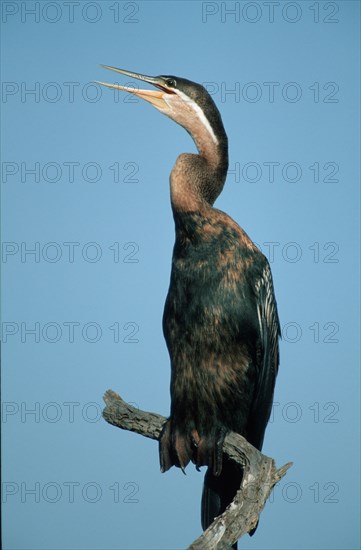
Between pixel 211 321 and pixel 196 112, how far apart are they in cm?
112

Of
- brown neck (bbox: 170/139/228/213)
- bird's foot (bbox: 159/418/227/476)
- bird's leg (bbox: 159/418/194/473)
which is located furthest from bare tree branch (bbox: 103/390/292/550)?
brown neck (bbox: 170/139/228/213)

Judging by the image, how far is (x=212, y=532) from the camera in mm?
3574

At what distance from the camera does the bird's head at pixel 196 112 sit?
14.1ft

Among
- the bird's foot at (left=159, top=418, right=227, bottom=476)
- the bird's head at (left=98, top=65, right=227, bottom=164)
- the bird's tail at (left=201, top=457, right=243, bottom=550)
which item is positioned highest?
the bird's head at (left=98, top=65, right=227, bottom=164)

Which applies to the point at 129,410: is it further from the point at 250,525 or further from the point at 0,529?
the point at 0,529

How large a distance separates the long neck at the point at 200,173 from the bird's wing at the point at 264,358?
49 cm

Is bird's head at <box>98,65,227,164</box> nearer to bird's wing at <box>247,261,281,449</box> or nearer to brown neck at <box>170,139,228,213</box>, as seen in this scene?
brown neck at <box>170,139,228,213</box>

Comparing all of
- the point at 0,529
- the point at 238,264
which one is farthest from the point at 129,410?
the point at 0,529

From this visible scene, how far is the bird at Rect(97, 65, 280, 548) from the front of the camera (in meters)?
4.05

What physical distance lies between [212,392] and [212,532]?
0.73 m

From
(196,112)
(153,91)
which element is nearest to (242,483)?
(196,112)

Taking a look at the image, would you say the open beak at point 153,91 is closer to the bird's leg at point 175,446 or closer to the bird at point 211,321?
the bird at point 211,321

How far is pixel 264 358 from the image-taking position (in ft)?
13.7

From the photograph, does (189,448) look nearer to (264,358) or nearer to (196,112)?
(264,358)
